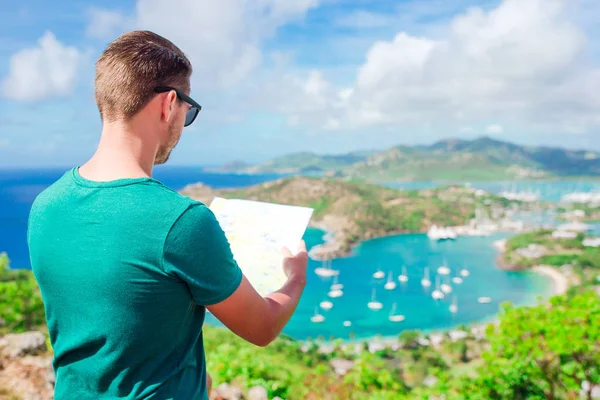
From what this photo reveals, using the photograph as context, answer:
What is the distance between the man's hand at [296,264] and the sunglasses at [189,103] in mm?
379

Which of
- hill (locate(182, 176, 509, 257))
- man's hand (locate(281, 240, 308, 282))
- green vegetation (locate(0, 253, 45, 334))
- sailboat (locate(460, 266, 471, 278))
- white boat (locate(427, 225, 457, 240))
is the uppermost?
man's hand (locate(281, 240, 308, 282))

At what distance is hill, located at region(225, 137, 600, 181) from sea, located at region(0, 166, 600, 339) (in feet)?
154

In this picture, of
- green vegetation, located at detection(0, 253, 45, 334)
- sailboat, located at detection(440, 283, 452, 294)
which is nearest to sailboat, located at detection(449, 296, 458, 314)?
sailboat, located at detection(440, 283, 452, 294)

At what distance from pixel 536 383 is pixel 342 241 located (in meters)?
40.4

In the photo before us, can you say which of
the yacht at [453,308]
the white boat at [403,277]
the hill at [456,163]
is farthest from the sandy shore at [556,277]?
the hill at [456,163]

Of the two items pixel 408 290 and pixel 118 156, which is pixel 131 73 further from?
pixel 408 290

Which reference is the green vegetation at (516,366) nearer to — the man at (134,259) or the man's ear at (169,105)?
the man at (134,259)

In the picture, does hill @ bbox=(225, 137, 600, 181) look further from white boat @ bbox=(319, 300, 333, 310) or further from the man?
the man

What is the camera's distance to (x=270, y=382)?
2.83m

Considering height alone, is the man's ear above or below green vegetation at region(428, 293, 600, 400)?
above

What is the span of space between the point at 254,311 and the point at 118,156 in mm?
347

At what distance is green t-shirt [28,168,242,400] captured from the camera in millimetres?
670

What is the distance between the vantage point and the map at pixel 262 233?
1.15m

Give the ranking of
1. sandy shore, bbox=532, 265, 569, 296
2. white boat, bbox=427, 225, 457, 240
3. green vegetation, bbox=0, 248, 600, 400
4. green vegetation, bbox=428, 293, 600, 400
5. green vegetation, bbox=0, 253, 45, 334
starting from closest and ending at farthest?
1. green vegetation, bbox=0, 248, 600, 400
2. green vegetation, bbox=428, 293, 600, 400
3. green vegetation, bbox=0, 253, 45, 334
4. sandy shore, bbox=532, 265, 569, 296
5. white boat, bbox=427, 225, 457, 240
